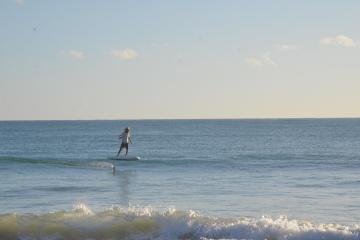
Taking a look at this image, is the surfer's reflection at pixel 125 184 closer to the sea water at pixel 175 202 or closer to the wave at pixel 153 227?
the sea water at pixel 175 202

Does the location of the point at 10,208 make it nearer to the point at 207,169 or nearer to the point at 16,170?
the point at 16,170

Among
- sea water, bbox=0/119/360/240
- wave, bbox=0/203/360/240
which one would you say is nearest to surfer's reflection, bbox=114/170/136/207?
sea water, bbox=0/119/360/240

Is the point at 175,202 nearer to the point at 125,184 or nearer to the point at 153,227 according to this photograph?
the point at 153,227

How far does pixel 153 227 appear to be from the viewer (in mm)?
15945

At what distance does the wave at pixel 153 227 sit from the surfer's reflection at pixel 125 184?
3230 mm

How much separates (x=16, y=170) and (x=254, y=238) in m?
19.4

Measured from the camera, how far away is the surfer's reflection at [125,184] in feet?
66.9

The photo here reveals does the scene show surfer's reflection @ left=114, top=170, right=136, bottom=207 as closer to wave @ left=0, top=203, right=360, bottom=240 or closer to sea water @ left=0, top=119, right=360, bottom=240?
sea water @ left=0, top=119, right=360, bottom=240

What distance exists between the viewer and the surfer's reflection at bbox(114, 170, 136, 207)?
20391mm

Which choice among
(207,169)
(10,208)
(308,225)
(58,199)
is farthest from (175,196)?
(207,169)

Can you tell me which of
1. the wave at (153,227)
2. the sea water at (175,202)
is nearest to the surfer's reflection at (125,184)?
the sea water at (175,202)

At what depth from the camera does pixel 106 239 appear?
15.5 metres

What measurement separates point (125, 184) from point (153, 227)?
962 centimetres

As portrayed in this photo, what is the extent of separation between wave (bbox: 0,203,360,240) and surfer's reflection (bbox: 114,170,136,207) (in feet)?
10.6
